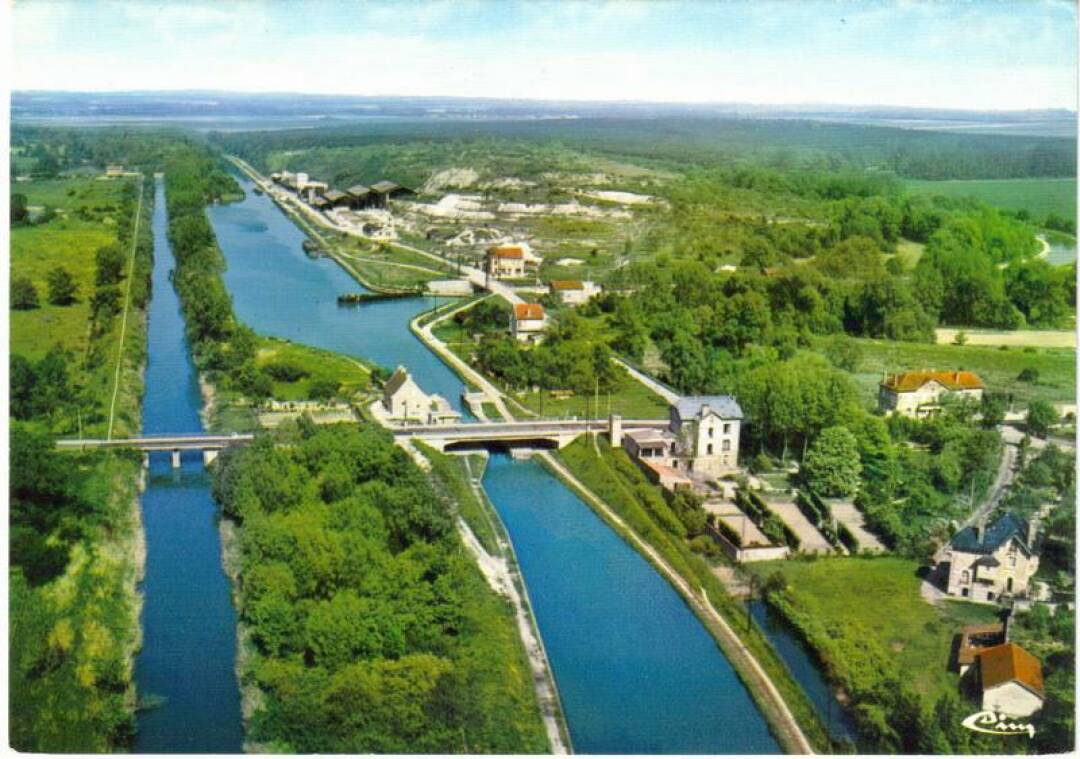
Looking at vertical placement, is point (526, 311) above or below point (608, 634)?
above

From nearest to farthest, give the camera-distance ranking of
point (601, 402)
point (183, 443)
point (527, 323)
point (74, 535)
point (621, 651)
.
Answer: point (621, 651)
point (74, 535)
point (183, 443)
point (601, 402)
point (527, 323)

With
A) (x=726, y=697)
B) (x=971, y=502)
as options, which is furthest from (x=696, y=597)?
(x=971, y=502)

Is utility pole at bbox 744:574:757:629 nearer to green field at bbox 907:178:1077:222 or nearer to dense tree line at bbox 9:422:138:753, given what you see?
dense tree line at bbox 9:422:138:753

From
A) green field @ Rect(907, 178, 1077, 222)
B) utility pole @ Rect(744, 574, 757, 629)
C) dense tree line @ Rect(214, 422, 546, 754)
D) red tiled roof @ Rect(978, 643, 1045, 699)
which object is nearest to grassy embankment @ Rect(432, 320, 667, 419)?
dense tree line @ Rect(214, 422, 546, 754)

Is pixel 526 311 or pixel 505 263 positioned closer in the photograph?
pixel 526 311

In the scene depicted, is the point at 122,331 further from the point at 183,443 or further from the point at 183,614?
the point at 183,614

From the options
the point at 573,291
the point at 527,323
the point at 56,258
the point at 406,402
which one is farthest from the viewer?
the point at 573,291

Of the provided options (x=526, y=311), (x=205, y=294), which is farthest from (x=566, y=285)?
(x=205, y=294)
